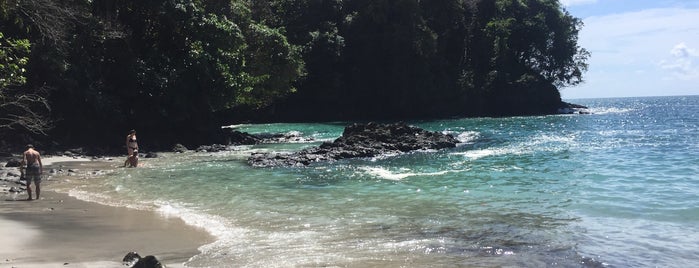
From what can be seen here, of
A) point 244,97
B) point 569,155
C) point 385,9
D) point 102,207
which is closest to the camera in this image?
point 102,207

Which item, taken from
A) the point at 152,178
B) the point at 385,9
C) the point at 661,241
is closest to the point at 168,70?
the point at 152,178

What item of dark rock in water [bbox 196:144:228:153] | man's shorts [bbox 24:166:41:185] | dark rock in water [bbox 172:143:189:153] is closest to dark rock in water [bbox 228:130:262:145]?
dark rock in water [bbox 196:144:228:153]

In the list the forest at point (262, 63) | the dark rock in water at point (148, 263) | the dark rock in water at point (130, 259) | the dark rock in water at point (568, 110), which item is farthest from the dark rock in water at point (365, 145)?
the dark rock in water at point (568, 110)

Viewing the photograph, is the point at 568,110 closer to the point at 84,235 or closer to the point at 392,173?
the point at 392,173

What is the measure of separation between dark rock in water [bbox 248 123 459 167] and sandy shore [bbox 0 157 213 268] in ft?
30.8

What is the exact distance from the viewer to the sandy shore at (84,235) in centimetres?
689

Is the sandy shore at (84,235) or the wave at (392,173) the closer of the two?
the sandy shore at (84,235)

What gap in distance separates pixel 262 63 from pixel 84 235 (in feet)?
85.3

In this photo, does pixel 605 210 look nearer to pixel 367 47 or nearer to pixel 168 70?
pixel 168 70

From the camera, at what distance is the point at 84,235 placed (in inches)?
327

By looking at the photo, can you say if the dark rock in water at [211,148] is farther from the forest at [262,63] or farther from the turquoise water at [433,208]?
the turquoise water at [433,208]

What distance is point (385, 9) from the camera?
51750 millimetres

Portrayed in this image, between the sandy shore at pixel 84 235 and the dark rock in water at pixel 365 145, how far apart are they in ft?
30.8

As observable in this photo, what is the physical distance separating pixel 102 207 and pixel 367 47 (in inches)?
1782
